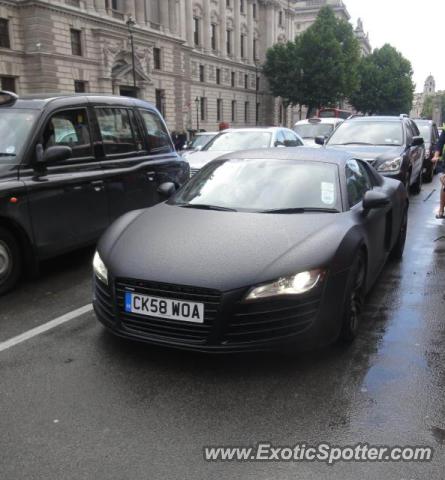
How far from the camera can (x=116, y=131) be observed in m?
6.56

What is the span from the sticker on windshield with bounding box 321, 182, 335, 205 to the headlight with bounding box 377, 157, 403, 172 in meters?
5.82

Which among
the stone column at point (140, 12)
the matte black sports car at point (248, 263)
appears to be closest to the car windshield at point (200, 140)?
the matte black sports car at point (248, 263)

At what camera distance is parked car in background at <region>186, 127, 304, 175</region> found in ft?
36.7

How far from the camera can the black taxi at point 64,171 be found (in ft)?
17.2

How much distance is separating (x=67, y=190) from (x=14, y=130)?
815mm

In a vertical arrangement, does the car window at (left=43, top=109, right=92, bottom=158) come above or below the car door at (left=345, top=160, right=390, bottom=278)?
→ above

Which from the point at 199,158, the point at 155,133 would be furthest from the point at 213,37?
the point at 155,133

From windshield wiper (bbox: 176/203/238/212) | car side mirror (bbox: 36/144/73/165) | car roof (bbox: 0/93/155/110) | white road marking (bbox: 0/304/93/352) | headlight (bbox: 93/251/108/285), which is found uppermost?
car roof (bbox: 0/93/155/110)

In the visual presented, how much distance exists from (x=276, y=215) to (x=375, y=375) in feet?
4.61

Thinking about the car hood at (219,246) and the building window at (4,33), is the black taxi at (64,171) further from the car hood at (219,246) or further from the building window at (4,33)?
the building window at (4,33)

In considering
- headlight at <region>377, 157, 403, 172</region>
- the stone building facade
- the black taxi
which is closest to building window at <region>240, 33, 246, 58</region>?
the stone building facade

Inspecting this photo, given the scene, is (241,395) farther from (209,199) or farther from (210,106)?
(210,106)

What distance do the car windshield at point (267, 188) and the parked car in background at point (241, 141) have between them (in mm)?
6024

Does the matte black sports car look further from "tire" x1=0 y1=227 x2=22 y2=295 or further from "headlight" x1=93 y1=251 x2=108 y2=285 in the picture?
"tire" x1=0 y1=227 x2=22 y2=295
